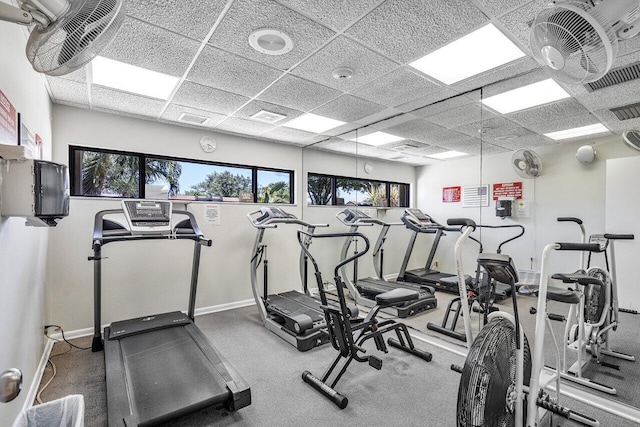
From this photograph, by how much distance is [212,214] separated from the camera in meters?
4.43

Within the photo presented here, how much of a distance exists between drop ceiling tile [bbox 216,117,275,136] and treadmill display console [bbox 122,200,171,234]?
60.1 inches

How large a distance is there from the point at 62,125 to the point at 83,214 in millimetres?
1039

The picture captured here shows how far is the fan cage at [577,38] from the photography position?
1.33m

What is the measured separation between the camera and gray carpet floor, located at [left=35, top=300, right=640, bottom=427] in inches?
81.7

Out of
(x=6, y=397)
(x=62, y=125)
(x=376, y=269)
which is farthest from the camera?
(x=376, y=269)

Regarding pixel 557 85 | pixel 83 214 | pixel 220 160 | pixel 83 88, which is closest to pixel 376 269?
pixel 220 160

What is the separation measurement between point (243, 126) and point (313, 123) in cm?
100

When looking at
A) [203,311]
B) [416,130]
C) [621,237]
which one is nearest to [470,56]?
[416,130]

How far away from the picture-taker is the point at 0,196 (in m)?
1.47

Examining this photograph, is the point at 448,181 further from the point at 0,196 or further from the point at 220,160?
the point at 0,196

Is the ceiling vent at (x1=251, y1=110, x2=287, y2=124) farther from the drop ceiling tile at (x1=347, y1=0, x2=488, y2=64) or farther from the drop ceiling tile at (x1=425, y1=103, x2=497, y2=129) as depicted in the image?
the drop ceiling tile at (x1=425, y1=103, x2=497, y2=129)

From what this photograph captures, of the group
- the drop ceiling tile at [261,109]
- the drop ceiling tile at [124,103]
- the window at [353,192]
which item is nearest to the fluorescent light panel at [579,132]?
the window at [353,192]

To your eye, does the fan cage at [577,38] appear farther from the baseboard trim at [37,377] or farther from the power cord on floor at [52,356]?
the power cord on floor at [52,356]

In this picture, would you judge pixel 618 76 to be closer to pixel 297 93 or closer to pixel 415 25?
pixel 415 25
